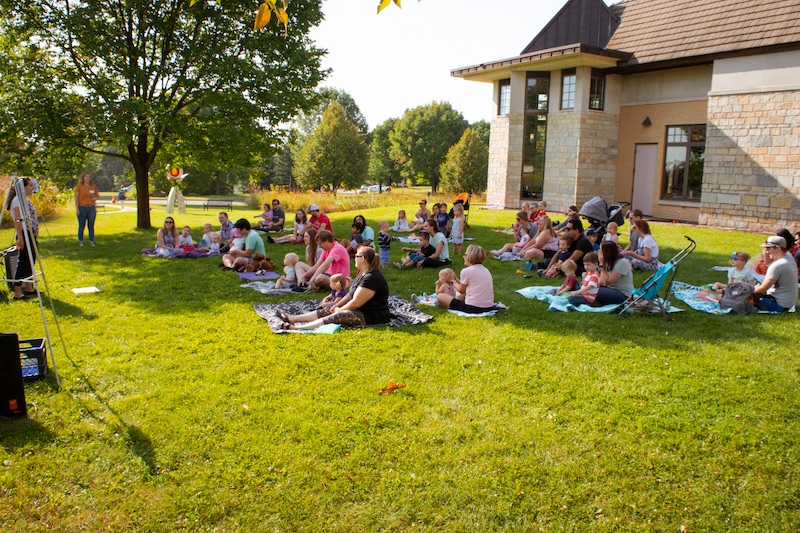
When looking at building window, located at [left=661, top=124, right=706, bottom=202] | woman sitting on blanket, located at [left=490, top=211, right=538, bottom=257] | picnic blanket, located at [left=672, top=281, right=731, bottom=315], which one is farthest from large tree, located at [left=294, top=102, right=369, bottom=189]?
picnic blanket, located at [left=672, top=281, right=731, bottom=315]

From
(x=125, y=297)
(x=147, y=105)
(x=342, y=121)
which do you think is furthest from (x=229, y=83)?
(x=342, y=121)

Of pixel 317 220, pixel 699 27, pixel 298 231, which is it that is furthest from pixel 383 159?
pixel 317 220

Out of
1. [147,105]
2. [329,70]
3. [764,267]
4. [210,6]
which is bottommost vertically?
[764,267]

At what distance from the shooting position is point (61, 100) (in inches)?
702

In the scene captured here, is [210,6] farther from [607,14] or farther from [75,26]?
[607,14]

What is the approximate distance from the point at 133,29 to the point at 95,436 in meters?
18.4

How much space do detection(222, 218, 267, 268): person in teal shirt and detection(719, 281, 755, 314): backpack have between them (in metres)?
8.54

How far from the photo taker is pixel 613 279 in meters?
9.09

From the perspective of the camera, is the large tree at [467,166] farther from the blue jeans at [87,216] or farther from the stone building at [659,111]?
the blue jeans at [87,216]

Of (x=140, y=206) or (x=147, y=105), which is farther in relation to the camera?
(x=140, y=206)

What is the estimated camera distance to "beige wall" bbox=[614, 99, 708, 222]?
22.1 metres

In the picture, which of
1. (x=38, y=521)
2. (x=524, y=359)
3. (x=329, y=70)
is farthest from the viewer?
(x=329, y=70)

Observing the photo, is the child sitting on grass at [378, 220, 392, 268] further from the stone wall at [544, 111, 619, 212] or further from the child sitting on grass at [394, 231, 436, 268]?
the stone wall at [544, 111, 619, 212]

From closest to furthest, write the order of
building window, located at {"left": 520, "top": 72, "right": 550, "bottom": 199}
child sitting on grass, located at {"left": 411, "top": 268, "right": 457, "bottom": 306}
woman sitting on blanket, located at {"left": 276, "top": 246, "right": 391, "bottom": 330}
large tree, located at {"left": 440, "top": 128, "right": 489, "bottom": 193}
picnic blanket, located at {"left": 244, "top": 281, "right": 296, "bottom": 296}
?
woman sitting on blanket, located at {"left": 276, "top": 246, "right": 391, "bottom": 330} → child sitting on grass, located at {"left": 411, "top": 268, "right": 457, "bottom": 306} → picnic blanket, located at {"left": 244, "top": 281, "right": 296, "bottom": 296} → building window, located at {"left": 520, "top": 72, "right": 550, "bottom": 199} → large tree, located at {"left": 440, "top": 128, "right": 489, "bottom": 193}
